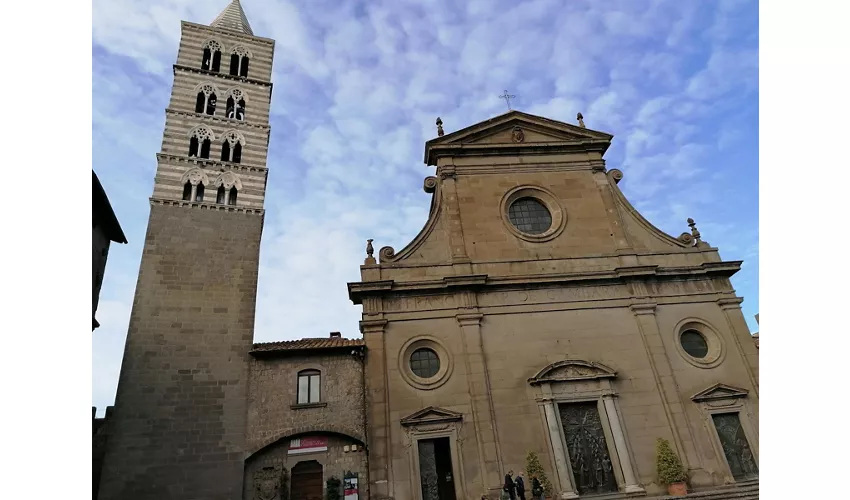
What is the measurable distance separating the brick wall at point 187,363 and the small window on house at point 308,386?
1793 millimetres

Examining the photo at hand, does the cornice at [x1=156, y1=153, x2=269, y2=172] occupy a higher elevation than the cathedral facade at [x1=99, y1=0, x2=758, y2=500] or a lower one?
higher

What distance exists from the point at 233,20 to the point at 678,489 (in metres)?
28.9

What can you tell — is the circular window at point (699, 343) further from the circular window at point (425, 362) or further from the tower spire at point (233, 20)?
the tower spire at point (233, 20)

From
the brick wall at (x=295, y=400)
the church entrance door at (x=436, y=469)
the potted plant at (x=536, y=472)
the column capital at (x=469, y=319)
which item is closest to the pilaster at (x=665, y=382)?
the potted plant at (x=536, y=472)

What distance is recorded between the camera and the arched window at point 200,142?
19.6 m

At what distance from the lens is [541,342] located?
16.4 m

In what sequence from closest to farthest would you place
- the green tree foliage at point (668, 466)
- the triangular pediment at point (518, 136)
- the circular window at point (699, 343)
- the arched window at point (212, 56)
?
1. the green tree foliage at point (668, 466)
2. the circular window at point (699, 343)
3. the triangular pediment at point (518, 136)
4. the arched window at point (212, 56)

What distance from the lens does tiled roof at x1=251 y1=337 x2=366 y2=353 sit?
1552 centimetres

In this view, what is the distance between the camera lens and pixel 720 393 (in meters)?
16.0

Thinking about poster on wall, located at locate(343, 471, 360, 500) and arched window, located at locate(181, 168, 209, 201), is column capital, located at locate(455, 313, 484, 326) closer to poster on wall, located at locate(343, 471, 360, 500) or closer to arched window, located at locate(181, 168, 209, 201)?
poster on wall, located at locate(343, 471, 360, 500)

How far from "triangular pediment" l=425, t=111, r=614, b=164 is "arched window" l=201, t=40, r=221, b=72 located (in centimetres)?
1130

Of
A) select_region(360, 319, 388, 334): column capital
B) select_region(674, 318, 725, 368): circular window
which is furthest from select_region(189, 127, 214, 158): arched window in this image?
select_region(674, 318, 725, 368): circular window

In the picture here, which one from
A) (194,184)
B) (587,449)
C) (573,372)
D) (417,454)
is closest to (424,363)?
(417,454)

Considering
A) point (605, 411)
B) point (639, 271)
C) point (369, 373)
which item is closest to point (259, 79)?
point (369, 373)
